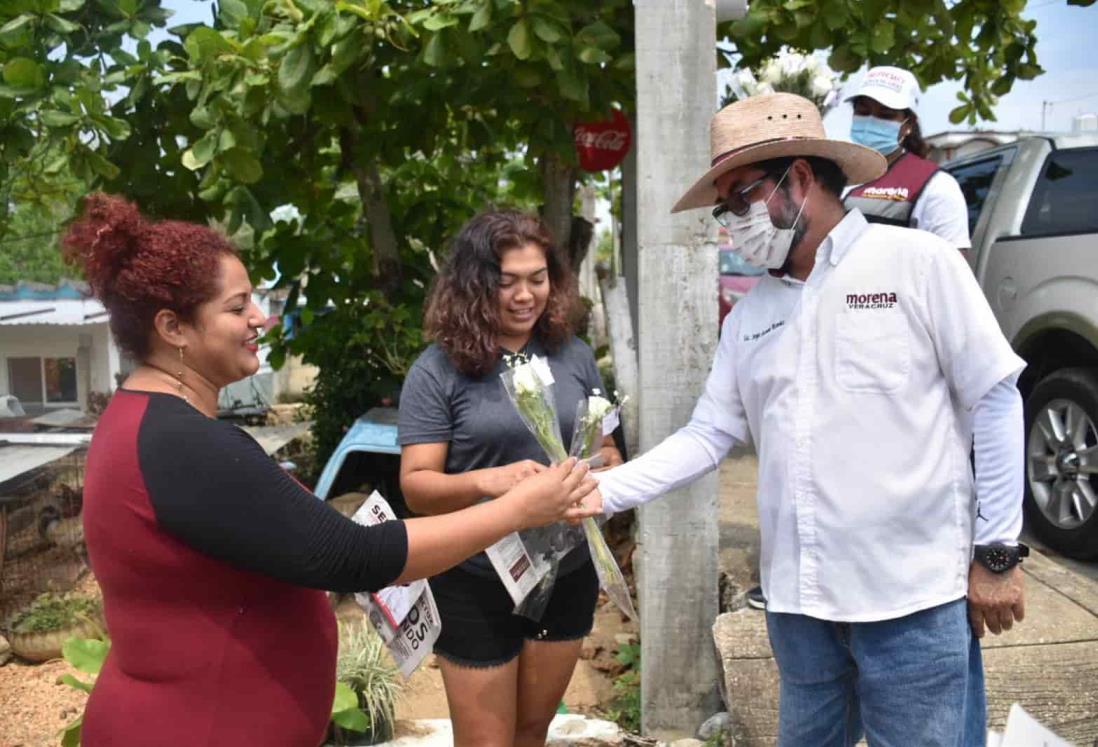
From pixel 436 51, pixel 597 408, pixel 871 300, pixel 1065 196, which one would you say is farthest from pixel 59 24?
pixel 1065 196

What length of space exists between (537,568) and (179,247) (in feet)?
4.11

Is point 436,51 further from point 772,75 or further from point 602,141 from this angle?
point 602,141

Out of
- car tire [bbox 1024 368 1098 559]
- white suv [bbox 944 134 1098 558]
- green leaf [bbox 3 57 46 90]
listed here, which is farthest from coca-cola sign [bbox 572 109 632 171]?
green leaf [bbox 3 57 46 90]

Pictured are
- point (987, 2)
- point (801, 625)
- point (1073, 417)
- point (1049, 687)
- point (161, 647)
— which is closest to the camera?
point (161, 647)

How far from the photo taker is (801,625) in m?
2.31

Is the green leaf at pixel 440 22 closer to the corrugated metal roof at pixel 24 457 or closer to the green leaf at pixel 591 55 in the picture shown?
the green leaf at pixel 591 55

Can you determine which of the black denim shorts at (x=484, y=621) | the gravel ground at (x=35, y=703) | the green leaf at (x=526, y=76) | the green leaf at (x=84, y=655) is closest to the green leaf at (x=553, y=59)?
the green leaf at (x=526, y=76)

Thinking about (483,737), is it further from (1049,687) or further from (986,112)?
(986,112)

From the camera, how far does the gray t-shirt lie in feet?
9.12

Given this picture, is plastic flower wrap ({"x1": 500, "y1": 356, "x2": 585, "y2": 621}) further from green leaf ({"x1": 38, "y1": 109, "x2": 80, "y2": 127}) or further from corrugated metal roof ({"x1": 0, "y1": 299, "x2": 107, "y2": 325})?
corrugated metal roof ({"x1": 0, "y1": 299, "x2": 107, "y2": 325})

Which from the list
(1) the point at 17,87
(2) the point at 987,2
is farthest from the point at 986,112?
(1) the point at 17,87

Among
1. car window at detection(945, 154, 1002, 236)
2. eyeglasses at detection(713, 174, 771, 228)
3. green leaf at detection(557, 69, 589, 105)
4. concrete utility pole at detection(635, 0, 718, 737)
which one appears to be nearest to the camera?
eyeglasses at detection(713, 174, 771, 228)

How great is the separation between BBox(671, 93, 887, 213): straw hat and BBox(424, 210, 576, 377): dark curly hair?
2.25 ft

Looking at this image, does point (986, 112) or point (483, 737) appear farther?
point (986, 112)
